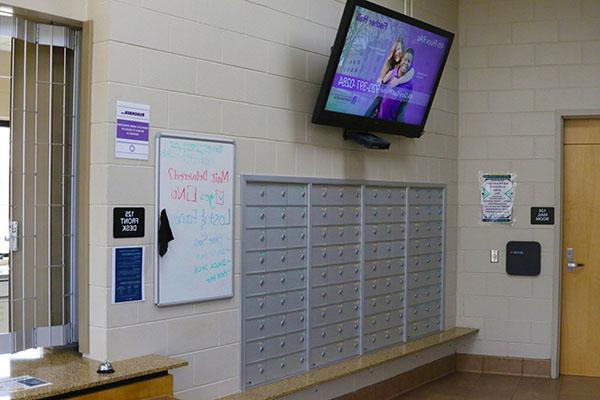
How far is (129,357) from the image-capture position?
378cm

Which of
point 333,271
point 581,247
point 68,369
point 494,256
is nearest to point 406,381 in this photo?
point 333,271

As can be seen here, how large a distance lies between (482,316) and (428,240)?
0.94m

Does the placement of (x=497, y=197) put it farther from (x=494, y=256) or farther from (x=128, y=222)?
(x=128, y=222)

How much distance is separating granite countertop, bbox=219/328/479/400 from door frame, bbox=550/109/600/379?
0.70 metres

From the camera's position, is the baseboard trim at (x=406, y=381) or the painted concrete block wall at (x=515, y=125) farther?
the painted concrete block wall at (x=515, y=125)

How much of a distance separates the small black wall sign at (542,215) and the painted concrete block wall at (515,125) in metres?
0.05

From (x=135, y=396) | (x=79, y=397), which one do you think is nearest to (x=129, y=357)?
(x=135, y=396)

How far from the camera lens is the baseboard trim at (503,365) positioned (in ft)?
21.7

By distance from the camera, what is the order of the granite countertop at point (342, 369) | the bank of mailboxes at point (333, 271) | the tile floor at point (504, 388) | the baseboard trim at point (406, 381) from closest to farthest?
the granite countertop at point (342, 369)
the bank of mailboxes at point (333, 271)
the baseboard trim at point (406, 381)
the tile floor at point (504, 388)

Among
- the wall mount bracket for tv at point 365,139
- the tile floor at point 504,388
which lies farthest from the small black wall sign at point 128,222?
the tile floor at point 504,388

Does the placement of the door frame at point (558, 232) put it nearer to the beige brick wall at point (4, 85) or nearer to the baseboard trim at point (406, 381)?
the baseboard trim at point (406, 381)

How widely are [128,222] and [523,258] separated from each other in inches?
156

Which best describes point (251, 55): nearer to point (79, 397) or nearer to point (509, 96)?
point (79, 397)

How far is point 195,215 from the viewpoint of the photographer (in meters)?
4.14
